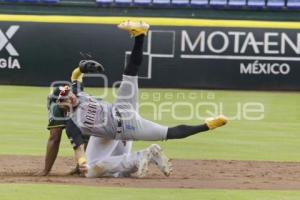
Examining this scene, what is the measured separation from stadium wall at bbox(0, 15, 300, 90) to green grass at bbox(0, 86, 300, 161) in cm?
52

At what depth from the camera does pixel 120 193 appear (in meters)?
7.60

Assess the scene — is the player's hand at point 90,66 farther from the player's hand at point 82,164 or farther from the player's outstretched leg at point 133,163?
the player's hand at point 82,164

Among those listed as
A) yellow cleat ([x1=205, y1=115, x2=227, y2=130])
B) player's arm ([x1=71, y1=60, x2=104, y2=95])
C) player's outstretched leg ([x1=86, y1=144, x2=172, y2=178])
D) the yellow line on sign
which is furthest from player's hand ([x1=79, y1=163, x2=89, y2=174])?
the yellow line on sign

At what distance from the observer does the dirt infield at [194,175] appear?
27.5ft

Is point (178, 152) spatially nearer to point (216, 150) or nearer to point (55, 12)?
point (216, 150)

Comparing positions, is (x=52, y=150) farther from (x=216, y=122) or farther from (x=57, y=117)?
(x=216, y=122)

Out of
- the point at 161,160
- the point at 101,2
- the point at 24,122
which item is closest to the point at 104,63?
the point at 101,2

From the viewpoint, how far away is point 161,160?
886 centimetres

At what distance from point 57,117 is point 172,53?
11584 mm

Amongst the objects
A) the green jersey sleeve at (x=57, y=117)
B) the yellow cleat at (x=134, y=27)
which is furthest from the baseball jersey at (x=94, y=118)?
the yellow cleat at (x=134, y=27)

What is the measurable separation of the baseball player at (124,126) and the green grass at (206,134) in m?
2.07

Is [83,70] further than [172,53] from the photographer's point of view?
No

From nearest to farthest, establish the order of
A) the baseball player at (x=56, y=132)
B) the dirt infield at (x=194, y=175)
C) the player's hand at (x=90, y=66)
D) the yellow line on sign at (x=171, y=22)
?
the dirt infield at (x=194, y=175)
the baseball player at (x=56, y=132)
the player's hand at (x=90, y=66)
the yellow line on sign at (x=171, y=22)

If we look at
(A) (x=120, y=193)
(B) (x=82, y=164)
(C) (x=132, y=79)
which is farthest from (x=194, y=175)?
(A) (x=120, y=193)
